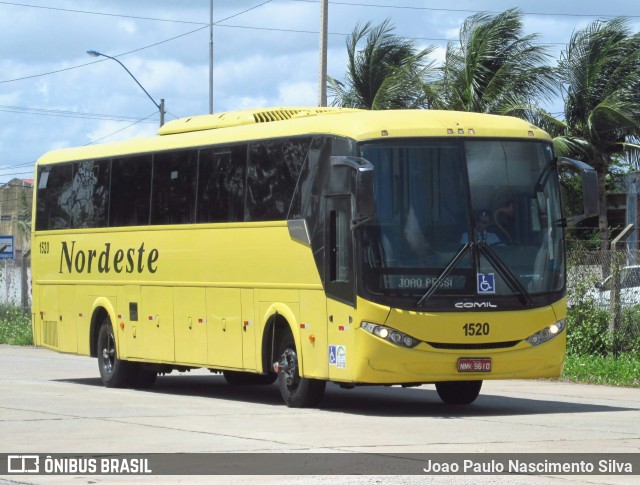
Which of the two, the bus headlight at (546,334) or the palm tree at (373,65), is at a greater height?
the palm tree at (373,65)

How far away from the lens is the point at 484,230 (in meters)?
16.4

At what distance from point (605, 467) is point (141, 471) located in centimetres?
366

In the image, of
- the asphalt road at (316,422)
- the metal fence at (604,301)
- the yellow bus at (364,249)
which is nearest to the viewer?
the asphalt road at (316,422)

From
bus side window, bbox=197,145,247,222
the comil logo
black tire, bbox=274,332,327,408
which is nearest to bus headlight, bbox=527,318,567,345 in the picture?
black tire, bbox=274,332,327,408

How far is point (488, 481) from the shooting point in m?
10.6

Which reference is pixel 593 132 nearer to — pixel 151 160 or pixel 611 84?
pixel 611 84

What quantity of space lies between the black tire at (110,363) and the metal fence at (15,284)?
49.9 feet

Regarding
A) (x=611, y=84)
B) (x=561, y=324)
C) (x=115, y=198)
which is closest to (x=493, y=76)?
(x=611, y=84)

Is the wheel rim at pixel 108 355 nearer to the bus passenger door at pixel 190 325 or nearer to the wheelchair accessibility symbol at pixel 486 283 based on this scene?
the bus passenger door at pixel 190 325

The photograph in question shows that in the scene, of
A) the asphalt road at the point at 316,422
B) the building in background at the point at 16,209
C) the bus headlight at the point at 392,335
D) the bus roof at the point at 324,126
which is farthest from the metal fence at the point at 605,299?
the building in background at the point at 16,209

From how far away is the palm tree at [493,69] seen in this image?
36750mm

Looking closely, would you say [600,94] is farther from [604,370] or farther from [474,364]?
[474,364]

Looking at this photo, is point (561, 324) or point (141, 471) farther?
point (561, 324)

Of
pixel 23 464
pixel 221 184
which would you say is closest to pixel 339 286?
pixel 221 184
